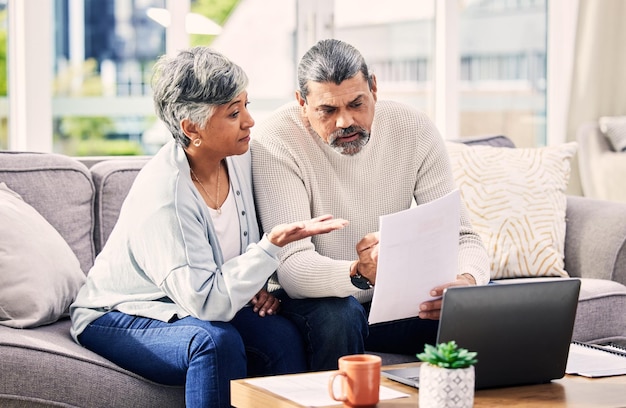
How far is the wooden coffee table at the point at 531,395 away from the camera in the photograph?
5.25 feet

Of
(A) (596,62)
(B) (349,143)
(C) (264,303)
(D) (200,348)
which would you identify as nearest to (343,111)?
(B) (349,143)

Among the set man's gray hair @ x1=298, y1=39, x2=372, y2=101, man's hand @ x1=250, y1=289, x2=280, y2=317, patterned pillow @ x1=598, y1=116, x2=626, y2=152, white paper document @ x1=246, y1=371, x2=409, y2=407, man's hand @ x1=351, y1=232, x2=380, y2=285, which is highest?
man's gray hair @ x1=298, y1=39, x2=372, y2=101

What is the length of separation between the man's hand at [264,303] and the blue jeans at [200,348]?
0.06ft

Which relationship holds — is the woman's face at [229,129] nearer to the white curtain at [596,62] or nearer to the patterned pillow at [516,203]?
A: the patterned pillow at [516,203]

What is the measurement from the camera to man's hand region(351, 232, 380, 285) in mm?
2059

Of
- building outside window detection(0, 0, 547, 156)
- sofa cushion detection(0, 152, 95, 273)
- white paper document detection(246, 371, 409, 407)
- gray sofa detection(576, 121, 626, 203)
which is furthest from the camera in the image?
gray sofa detection(576, 121, 626, 203)

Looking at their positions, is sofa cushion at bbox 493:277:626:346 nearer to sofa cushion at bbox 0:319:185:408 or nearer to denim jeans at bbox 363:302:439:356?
denim jeans at bbox 363:302:439:356

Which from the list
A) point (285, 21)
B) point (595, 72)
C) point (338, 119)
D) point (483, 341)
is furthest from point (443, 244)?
point (595, 72)

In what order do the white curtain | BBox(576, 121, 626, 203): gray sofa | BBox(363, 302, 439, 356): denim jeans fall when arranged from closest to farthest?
BBox(363, 302, 439, 356): denim jeans → BBox(576, 121, 626, 203): gray sofa → the white curtain

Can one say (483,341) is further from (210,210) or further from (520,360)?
(210,210)

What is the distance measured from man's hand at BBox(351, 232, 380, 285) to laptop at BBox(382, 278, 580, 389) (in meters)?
0.36

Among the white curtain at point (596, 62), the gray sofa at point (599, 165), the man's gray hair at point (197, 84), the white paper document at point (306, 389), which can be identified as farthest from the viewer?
the white curtain at point (596, 62)

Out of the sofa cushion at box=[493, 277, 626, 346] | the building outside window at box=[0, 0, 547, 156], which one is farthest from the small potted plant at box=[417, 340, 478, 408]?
the building outside window at box=[0, 0, 547, 156]

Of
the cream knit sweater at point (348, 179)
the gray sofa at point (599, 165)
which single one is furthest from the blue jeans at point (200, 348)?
the gray sofa at point (599, 165)
